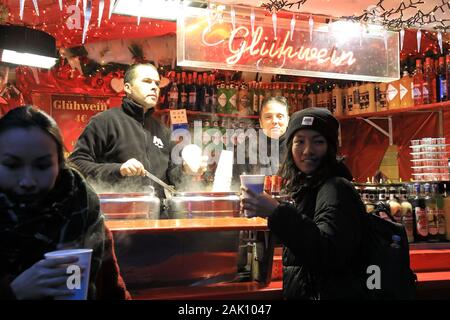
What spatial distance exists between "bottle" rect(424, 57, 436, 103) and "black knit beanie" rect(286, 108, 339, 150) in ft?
11.2

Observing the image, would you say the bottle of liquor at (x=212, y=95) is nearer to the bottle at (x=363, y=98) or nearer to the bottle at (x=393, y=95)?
the bottle at (x=363, y=98)

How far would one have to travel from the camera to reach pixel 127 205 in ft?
8.13

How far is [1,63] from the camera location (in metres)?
5.46

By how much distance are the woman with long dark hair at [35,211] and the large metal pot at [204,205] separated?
111 cm

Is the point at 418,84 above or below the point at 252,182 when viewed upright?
above

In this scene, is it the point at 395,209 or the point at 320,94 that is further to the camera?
the point at 320,94

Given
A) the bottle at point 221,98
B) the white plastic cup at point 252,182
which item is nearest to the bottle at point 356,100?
the bottle at point 221,98

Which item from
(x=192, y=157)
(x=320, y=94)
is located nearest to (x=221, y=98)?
(x=320, y=94)

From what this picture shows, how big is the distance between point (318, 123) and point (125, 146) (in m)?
1.94

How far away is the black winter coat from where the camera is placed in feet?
5.49

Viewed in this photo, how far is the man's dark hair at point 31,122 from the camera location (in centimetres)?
140

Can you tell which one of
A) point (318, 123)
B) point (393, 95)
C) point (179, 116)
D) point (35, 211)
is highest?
point (393, 95)

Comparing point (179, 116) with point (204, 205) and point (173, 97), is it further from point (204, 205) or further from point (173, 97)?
point (204, 205)

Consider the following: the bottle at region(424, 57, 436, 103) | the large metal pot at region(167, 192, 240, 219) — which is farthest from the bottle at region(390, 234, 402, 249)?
the bottle at region(424, 57, 436, 103)
